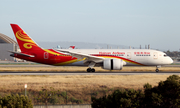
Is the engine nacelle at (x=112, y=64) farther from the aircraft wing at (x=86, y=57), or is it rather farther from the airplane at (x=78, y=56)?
the airplane at (x=78, y=56)

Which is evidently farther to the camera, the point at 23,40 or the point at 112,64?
the point at 23,40

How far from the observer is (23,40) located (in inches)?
1500

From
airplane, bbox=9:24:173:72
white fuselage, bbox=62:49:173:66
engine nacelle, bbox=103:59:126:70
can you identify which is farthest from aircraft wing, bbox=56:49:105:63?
engine nacelle, bbox=103:59:126:70

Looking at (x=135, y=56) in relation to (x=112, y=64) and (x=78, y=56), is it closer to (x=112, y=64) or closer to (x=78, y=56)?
(x=112, y=64)

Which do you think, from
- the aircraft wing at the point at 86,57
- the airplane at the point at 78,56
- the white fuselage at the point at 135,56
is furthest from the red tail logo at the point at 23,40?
the white fuselage at the point at 135,56

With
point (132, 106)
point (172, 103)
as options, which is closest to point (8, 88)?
point (132, 106)

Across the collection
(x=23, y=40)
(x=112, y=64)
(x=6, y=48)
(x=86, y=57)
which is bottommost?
(x=112, y=64)

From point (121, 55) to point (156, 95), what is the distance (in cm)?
2592

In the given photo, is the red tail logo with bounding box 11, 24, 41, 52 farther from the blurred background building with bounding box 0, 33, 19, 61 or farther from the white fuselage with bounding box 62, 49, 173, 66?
the blurred background building with bounding box 0, 33, 19, 61

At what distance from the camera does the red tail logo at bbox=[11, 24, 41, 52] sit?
37.9 metres

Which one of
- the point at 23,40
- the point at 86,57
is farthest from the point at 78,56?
the point at 23,40

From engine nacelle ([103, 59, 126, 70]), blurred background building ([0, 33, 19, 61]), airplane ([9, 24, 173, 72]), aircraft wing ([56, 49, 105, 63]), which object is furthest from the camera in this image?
blurred background building ([0, 33, 19, 61])

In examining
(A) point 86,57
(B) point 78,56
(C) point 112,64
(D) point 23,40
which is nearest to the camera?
(C) point 112,64

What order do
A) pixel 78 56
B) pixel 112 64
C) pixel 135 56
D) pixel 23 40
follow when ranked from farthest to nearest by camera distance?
pixel 23 40 < pixel 135 56 < pixel 78 56 < pixel 112 64
